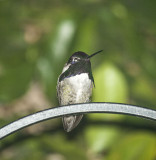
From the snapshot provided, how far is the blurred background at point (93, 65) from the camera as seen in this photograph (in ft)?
5.57

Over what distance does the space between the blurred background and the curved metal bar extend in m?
0.54

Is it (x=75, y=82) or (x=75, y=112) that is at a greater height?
(x=75, y=82)

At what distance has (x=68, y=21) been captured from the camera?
5.84 feet

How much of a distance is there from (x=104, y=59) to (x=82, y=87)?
0.16 meters

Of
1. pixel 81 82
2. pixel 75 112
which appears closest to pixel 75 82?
pixel 81 82

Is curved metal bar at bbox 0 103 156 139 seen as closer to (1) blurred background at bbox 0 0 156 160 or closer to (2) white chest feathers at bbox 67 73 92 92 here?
(2) white chest feathers at bbox 67 73 92 92

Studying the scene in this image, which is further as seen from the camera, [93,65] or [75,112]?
[93,65]

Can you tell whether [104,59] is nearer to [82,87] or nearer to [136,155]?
[82,87]

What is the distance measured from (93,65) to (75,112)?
0.62 metres

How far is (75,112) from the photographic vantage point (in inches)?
43.7

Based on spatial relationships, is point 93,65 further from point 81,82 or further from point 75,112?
point 75,112

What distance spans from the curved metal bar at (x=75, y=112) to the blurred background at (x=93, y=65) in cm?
54

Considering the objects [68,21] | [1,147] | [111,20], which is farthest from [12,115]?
[111,20]

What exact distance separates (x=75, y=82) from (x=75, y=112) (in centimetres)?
53
